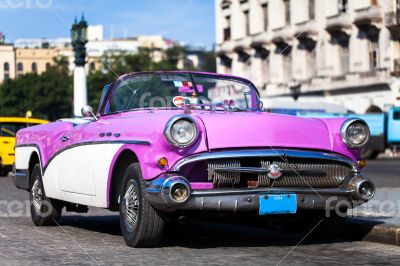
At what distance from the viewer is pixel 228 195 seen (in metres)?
7.17

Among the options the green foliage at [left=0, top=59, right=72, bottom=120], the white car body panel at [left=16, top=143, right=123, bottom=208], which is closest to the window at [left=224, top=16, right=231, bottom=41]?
the green foliage at [left=0, top=59, right=72, bottom=120]

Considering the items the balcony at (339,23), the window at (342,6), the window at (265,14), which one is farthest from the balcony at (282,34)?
the window at (342,6)

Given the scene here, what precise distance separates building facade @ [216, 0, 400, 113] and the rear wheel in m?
35.0

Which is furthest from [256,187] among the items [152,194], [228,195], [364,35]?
[364,35]

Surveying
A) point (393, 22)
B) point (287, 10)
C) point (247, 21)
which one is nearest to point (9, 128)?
point (393, 22)

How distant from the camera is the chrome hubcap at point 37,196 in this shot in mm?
10148

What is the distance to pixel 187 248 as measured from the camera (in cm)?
769

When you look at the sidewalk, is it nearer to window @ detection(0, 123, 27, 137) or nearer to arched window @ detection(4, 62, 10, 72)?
window @ detection(0, 123, 27, 137)

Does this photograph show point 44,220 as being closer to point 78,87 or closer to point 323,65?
point 78,87

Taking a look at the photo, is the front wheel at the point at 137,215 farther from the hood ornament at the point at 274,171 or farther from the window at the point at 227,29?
the window at the point at 227,29

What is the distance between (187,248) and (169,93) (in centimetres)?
181

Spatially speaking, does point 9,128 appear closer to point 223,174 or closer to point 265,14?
point 223,174

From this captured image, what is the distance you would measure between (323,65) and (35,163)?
4520 centimetres

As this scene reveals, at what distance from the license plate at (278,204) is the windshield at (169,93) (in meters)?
1.57
